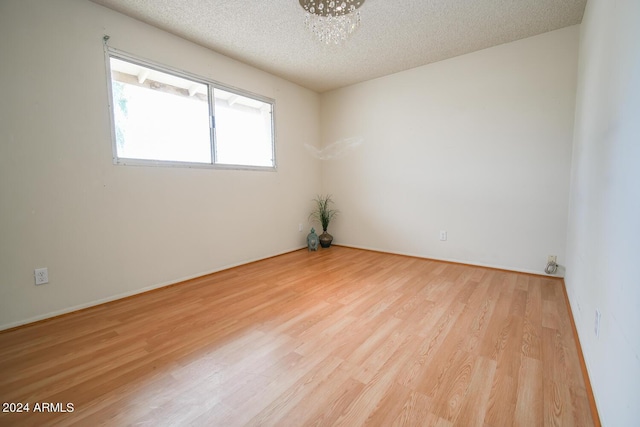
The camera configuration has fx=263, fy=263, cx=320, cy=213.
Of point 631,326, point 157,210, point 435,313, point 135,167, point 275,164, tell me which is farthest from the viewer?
point 275,164

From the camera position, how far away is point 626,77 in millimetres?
1052

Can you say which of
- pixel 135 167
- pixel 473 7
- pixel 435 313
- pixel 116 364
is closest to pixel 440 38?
pixel 473 7

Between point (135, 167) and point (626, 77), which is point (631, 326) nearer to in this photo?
point (626, 77)

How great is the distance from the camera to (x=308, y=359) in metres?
1.55

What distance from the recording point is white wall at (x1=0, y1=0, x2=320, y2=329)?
1884 mm

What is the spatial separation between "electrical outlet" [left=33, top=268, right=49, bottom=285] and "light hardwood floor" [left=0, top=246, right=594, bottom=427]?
31 cm

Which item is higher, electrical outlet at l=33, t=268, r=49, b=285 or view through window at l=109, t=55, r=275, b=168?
view through window at l=109, t=55, r=275, b=168

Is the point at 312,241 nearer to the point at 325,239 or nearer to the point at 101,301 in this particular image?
the point at 325,239

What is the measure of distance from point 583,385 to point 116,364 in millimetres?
2515

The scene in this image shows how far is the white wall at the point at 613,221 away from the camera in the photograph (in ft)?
2.89

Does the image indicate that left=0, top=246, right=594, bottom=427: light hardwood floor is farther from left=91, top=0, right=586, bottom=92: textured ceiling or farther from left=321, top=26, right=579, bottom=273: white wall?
left=91, top=0, right=586, bottom=92: textured ceiling

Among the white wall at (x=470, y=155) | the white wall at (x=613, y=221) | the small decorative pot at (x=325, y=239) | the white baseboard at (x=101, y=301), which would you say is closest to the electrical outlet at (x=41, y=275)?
the white baseboard at (x=101, y=301)

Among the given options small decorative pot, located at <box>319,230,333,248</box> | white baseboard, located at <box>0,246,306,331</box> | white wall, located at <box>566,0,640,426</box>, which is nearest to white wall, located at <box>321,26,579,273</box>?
small decorative pot, located at <box>319,230,333,248</box>

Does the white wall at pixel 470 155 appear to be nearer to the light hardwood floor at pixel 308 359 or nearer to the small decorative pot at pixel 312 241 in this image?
the small decorative pot at pixel 312 241
